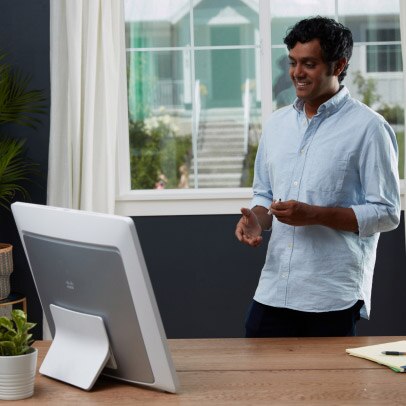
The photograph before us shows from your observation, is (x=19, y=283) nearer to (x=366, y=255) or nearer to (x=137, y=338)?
(x=366, y=255)

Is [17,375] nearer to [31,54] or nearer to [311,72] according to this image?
[311,72]

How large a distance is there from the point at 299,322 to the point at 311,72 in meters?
0.78

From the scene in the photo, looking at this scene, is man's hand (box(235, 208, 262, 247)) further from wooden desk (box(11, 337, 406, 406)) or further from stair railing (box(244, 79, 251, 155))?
stair railing (box(244, 79, 251, 155))

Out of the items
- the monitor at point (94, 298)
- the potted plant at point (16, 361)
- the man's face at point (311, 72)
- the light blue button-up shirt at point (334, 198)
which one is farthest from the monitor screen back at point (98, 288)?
the man's face at point (311, 72)

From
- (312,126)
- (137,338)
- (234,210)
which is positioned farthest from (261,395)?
(234,210)

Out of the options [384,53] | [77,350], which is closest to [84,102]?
[384,53]

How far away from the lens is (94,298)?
2.06m

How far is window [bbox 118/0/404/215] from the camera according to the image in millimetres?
4602

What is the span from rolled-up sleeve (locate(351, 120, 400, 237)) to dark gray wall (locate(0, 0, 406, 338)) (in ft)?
6.09

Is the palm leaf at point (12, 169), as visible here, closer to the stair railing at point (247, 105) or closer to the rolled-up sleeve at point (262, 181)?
the stair railing at point (247, 105)

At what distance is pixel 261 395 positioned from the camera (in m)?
2.02

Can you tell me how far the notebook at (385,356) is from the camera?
2195mm

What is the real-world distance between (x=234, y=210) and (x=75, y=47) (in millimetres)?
1142

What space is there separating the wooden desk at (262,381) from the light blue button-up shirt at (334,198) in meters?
0.33
